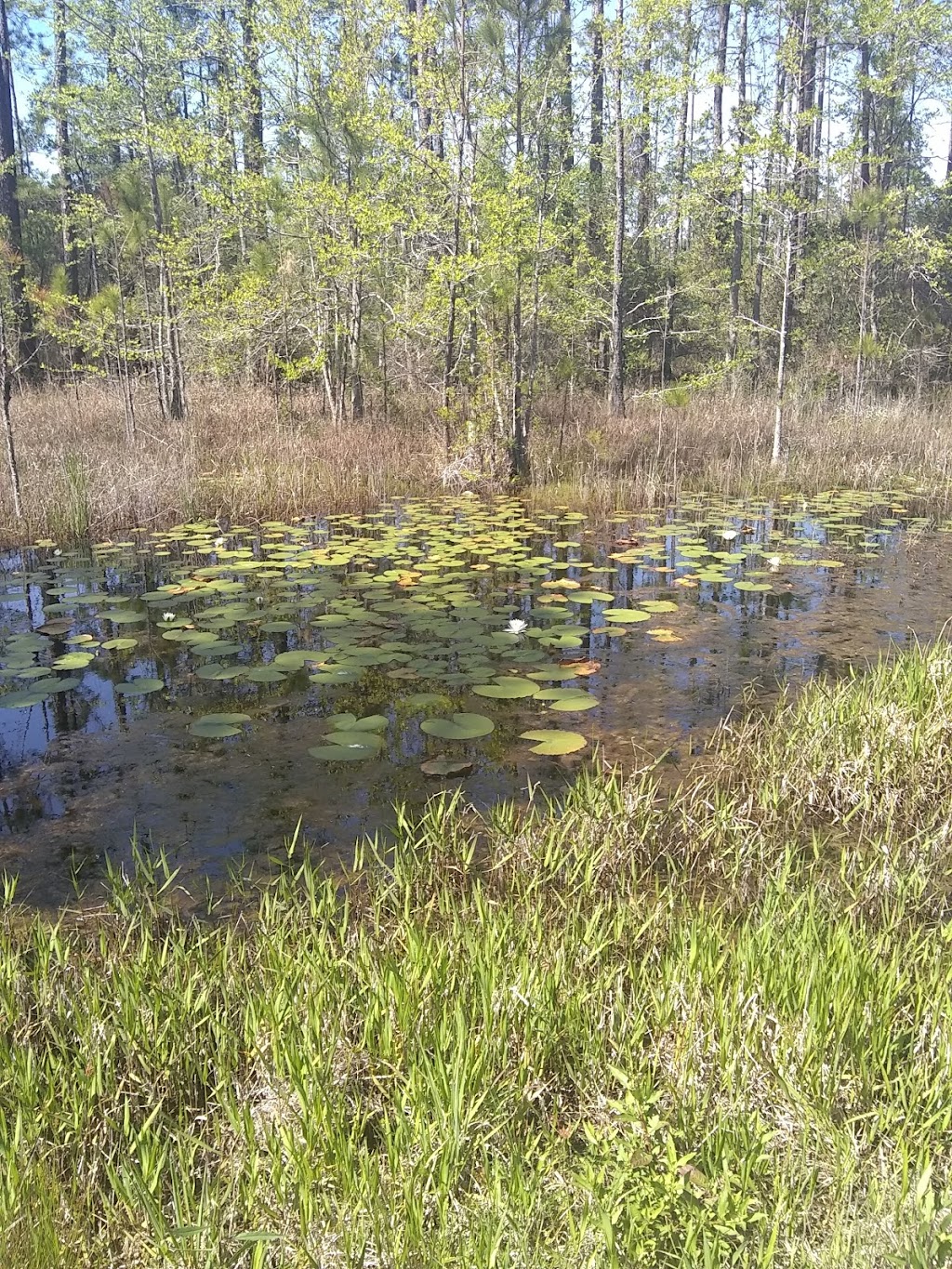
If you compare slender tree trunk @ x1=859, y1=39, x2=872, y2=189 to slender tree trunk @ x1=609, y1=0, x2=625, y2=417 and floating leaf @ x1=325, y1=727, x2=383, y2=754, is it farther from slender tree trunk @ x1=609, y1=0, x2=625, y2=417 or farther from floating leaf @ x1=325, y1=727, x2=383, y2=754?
floating leaf @ x1=325, y1=727, x2=383, y2=754

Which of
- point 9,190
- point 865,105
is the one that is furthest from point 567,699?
point 865,105

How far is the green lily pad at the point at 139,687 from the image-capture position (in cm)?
367

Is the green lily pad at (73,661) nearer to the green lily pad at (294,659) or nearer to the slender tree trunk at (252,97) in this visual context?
the green lily pad at (294,659)

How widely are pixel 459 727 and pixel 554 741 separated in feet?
1.27

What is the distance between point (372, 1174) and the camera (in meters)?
1.22

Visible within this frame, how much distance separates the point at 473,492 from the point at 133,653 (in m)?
5.89

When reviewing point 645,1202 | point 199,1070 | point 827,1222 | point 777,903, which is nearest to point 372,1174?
point 645,1202

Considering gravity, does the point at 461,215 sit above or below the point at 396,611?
above

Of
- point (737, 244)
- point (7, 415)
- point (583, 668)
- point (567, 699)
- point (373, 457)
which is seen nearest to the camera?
point (567, 699)

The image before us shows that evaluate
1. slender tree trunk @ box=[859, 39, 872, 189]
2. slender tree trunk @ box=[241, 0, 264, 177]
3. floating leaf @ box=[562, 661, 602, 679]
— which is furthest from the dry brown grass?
slender tree trunk @ box=[859, 39, 872, 189]

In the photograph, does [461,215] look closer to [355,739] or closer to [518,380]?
[518,380]

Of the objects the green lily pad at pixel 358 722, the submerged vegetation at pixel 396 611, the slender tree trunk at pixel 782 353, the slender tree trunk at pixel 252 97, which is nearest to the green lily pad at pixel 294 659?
the submerged vegetation at pixel 396 611

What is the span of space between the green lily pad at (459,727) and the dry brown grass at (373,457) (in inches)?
209

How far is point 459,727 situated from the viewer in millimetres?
3213
